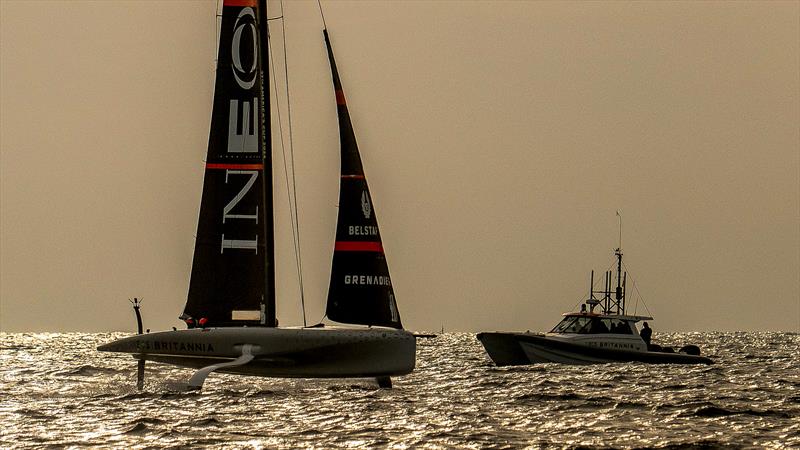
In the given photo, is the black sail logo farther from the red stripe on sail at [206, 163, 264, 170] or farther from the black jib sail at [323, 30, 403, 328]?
the black jib sail at [323, 30, 403, 328]

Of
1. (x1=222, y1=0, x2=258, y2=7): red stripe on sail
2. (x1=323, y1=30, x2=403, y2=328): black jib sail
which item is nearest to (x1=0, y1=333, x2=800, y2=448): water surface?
(x1=323, y1=30, x2=403, y2=328): black jib sail

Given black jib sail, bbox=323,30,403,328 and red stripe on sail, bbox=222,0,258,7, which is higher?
red stripe on sail, bbox=222,0,258,7

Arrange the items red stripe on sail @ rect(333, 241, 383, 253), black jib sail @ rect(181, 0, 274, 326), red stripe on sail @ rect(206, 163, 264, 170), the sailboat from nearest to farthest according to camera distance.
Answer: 1. the sailboat
2. black jib sail @ rect(181, 0, 274, 326)
3. red stripe on sail @ rect(206, 163, 264, 170)
4. red stripe on sail @ rect(333, 241, 383, 253)

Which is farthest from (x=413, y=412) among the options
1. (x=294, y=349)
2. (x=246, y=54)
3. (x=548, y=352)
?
(x=548, y=352)

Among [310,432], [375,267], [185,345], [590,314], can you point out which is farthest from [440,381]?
[310,432]

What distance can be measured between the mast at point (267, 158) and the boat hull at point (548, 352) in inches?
579

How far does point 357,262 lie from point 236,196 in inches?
185

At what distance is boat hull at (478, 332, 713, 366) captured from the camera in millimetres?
44406

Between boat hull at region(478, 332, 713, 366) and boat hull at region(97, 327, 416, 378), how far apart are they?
14.7m

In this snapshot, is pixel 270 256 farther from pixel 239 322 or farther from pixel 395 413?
pixel 395 413

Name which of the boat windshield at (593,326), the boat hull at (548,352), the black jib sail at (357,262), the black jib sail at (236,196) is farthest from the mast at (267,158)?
the boat windshield at (593,326)

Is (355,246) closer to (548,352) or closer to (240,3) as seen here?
(240,3)

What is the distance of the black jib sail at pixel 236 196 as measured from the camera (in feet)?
102

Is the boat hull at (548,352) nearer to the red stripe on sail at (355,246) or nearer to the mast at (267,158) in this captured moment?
the red stripe on sail at (355,246)
